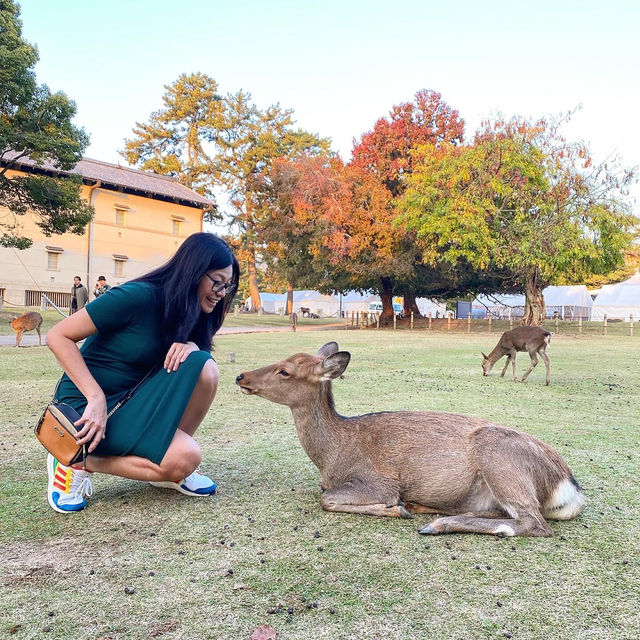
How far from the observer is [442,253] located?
97.0ft

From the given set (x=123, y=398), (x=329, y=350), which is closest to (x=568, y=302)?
(x=329, y=350)

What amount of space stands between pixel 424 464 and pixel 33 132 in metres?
23.0

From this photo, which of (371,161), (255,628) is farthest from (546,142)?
(255,628)

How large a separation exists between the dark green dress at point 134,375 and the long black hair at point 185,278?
0.07 meters

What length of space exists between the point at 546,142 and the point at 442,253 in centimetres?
692

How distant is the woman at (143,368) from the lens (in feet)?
10.3

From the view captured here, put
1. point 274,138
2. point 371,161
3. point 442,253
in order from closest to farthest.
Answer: point 442,253 < point 371,161 < point 274,138

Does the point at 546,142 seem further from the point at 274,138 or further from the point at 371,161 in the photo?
the point at 274,138

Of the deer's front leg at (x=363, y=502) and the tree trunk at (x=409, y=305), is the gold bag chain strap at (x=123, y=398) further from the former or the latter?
the tree trunk at (x=409, y=305)

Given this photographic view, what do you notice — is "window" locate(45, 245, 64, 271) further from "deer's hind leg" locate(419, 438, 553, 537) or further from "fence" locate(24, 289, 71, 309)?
"deer's hind leg" locate(419, 438, 553, 537)

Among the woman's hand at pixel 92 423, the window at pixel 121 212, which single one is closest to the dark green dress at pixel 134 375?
the woman's hand at pixel 92 423

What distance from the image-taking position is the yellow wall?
113ft

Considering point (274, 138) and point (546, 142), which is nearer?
point (546, 142)

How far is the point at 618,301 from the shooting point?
152 ft
